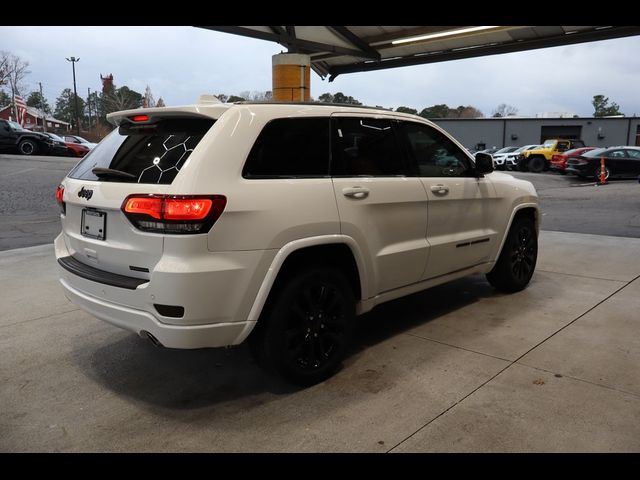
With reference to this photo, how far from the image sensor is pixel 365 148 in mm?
3818

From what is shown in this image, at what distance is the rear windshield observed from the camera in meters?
3.05

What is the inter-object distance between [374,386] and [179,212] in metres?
1.70

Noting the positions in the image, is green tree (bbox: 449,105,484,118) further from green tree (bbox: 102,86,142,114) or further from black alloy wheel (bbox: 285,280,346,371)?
black alloy wheel (bbox: 285,280,346,371)

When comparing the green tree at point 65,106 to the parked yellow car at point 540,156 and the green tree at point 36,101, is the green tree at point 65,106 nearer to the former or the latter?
the green tree at point 36,101

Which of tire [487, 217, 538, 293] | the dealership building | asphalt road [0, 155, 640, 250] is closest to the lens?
tire [487, 217, 538, 293]

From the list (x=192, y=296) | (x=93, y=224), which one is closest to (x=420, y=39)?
(x=93, y=224)

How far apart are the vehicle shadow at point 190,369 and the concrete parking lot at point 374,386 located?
1cm

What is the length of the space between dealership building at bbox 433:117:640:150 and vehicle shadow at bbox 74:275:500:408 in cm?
4701

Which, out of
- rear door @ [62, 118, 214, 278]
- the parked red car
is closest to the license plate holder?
rear door @ [62, 118, 214, 278]

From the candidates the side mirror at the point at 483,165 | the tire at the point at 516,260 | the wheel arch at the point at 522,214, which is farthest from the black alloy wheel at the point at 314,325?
the tire at the point at 516,260

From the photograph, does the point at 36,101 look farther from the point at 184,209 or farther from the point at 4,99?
the point at 184,209
